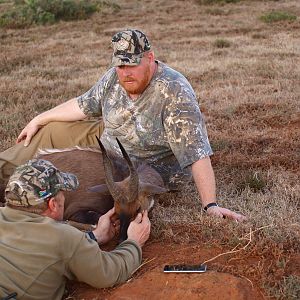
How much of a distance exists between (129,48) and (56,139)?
1.64 meters

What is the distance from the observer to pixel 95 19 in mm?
25219

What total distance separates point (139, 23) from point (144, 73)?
18.6 metres

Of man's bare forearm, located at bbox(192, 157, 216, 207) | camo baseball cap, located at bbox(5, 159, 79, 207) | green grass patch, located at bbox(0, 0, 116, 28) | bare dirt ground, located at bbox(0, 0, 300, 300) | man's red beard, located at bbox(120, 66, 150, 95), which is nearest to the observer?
camo baseball cap, located at bbox(5, 159, 79, 207)

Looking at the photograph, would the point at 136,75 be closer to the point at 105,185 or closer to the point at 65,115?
the point at 105,185

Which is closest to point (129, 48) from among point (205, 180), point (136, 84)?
point (136, 84)

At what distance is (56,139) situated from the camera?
650 centimetres

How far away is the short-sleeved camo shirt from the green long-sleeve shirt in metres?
1.77

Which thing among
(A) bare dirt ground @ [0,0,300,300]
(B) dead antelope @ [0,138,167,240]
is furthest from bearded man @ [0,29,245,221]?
(A) bare dirt ground @ [0,0,300,300]

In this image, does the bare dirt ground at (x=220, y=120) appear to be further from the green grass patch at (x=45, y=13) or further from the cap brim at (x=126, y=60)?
the cap brim at (x=126, y=60)

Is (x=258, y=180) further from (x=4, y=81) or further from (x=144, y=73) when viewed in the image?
(x=4, y=81)

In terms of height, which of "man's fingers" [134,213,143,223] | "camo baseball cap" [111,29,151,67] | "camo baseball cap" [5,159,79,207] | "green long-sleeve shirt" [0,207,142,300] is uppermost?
"camo baseball cap" [111,29,151,67]

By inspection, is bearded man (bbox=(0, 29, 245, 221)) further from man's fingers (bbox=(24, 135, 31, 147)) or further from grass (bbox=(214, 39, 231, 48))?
grass (bbox=(214, 39, 231, 48))

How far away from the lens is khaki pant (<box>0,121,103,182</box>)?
6465 mm

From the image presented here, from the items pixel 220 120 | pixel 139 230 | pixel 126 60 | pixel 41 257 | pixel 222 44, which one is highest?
pixel 126 60
